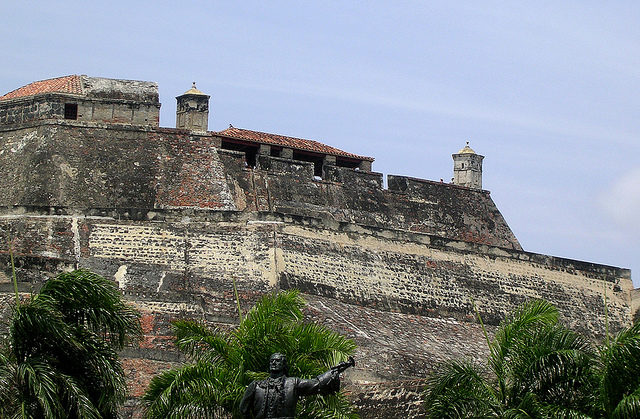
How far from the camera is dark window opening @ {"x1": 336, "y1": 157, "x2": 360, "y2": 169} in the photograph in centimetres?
3922

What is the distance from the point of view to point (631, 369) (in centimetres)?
1661

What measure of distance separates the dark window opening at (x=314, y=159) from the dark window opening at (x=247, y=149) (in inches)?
43.9

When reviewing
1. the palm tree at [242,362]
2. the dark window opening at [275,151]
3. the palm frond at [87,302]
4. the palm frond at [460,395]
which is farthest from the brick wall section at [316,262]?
the palm frond at [460,395]

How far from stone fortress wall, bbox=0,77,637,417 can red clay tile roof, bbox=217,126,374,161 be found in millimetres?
912

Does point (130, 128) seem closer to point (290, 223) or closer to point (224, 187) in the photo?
point (224, 187)

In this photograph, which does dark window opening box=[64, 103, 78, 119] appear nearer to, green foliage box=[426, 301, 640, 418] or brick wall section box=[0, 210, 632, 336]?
brick wall section box=[0, 210, 632, 336]

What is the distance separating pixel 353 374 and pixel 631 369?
9123 millimetres

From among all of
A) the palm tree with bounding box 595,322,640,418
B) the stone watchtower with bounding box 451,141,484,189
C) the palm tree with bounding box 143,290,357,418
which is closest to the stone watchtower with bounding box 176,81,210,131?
the stone watchtower with bounding box 451,141,484,189

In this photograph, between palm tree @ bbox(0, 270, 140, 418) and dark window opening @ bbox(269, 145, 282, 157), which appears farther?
dark window opening @ bbox(269, 145, 282, 157)

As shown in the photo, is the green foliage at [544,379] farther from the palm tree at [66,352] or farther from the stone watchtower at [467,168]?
the stone watchtower at [467,168]

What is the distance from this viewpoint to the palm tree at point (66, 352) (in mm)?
16250

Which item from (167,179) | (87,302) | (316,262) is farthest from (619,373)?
(167,179)

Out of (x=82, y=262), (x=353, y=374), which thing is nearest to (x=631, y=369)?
(x=353, y=374)

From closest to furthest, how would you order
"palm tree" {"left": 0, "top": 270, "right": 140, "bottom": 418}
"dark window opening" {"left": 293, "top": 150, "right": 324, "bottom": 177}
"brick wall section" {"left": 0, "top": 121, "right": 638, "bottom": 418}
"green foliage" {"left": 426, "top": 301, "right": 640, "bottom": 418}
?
"palm tree" {"left": 0, "top": 270, "right": 140, "bottom": 418}, "green foliage" {"left": 426, "top": 301, "right": 640, "bottom": 418}, "brick wall section" {"left": 0, "top": 121, "right": 638, "bottom": 418}, "dark window opening" {"left": 293, "top": 150, "right": 324, "bottom": 177}
